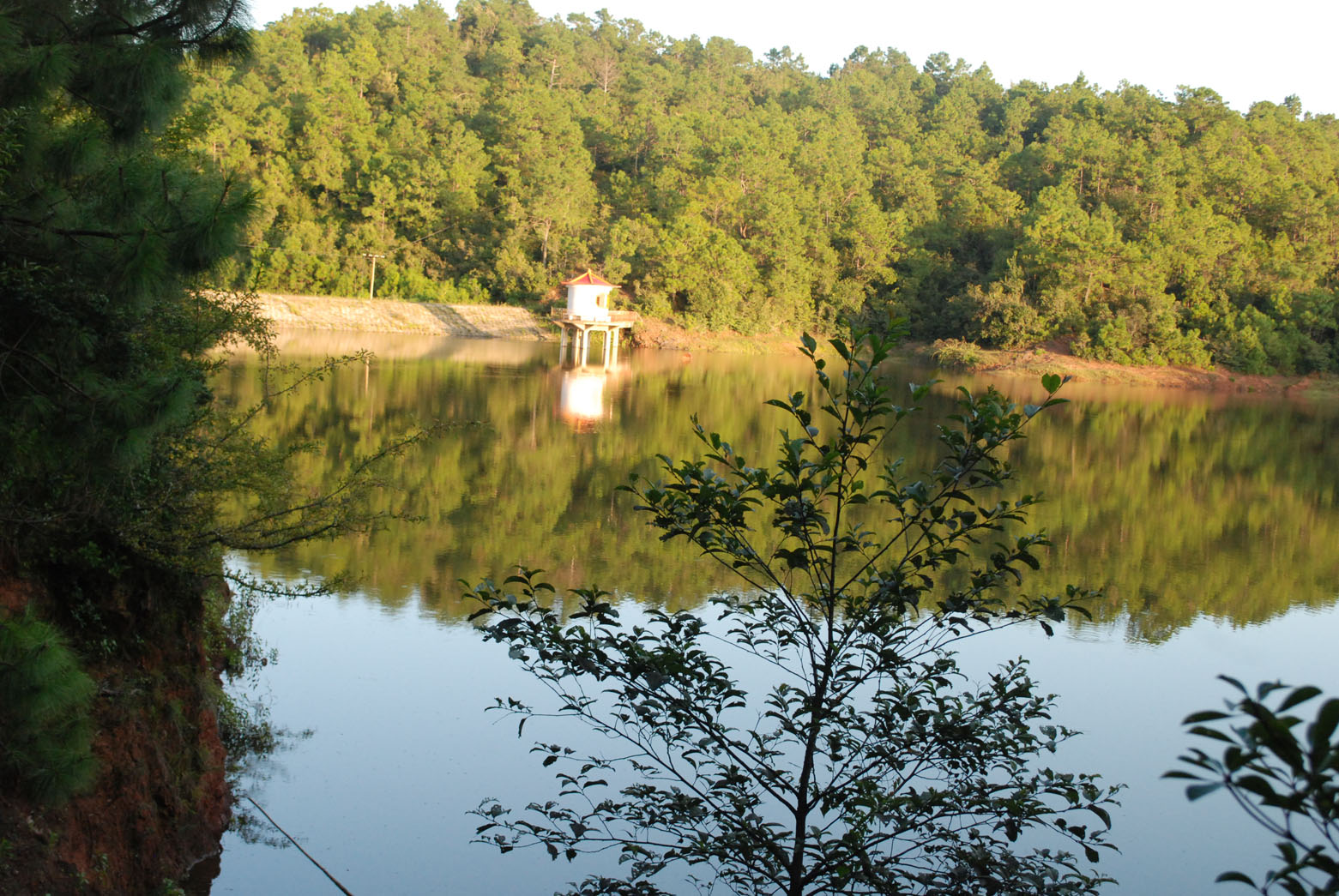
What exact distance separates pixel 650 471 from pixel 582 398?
28.5 feet

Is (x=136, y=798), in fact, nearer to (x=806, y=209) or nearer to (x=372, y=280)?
(x=372, y=280)

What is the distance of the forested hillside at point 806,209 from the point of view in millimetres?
38688

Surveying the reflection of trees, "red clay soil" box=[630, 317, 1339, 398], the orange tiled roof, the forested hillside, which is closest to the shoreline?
"red clay soil" box=[630, 317, 1339, 398]

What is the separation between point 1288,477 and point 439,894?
1714 centimetres

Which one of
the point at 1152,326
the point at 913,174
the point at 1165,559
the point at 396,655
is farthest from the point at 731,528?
the point at 913,174

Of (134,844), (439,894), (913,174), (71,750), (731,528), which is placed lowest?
(439,894)

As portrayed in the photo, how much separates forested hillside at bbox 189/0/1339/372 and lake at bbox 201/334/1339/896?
15.1 metres

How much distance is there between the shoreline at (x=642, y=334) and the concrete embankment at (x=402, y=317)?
29 mm

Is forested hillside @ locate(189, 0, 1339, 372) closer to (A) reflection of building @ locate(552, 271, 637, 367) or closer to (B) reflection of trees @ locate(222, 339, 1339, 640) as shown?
(A) reflection of building @ locate(552, 271, 637, 367)

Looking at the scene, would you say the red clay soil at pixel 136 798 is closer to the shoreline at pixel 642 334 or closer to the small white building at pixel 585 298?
the small white building at pixel 585 298

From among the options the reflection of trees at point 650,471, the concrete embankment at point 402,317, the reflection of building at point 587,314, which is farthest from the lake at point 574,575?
the concrete embankment at point 402,317

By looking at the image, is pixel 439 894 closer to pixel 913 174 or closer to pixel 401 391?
pixel 401 391

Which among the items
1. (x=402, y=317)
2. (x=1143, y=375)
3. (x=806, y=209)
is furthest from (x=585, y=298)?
(x=1143, y=375)

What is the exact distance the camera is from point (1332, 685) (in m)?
8.34
